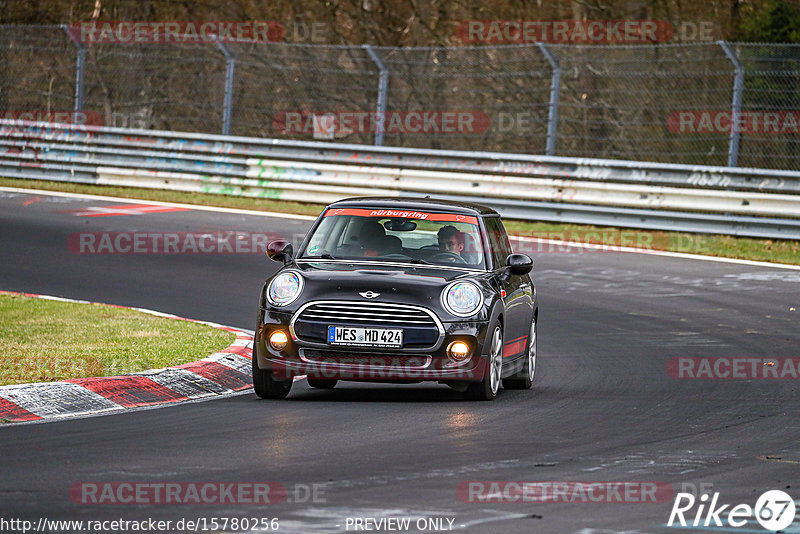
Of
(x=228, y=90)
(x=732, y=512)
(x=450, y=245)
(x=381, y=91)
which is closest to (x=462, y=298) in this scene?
(x=450, y=245)

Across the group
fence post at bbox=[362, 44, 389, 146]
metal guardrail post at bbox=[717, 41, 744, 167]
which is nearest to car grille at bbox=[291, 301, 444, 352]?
Answer: metal guardrail post at bbox=[717, 41, 744, 167]

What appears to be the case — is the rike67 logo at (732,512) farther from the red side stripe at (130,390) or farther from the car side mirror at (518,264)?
the car side mirror at (518,264)

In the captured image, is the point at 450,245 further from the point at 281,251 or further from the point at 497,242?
the point at 281,251

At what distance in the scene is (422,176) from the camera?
22.3 metres

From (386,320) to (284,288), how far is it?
0.77 metres

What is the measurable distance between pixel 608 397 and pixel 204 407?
9.15 feet

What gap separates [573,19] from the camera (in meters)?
35.3

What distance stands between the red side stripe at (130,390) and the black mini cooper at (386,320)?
0.63m

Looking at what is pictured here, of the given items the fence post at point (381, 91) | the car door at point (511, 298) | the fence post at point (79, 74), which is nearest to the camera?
the car door at point (511, 298)

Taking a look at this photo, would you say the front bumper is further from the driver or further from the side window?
the side window

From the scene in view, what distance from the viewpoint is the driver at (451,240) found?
10383 mm

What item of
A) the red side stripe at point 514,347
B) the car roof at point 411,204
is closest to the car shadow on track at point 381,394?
the red side stripe at point 514,347

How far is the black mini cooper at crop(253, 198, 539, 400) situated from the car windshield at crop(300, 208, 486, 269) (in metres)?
0.01

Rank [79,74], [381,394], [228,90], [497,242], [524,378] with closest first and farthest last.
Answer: [381,394] < [524,378] < [497,242] < [228,90] < [79,74]
